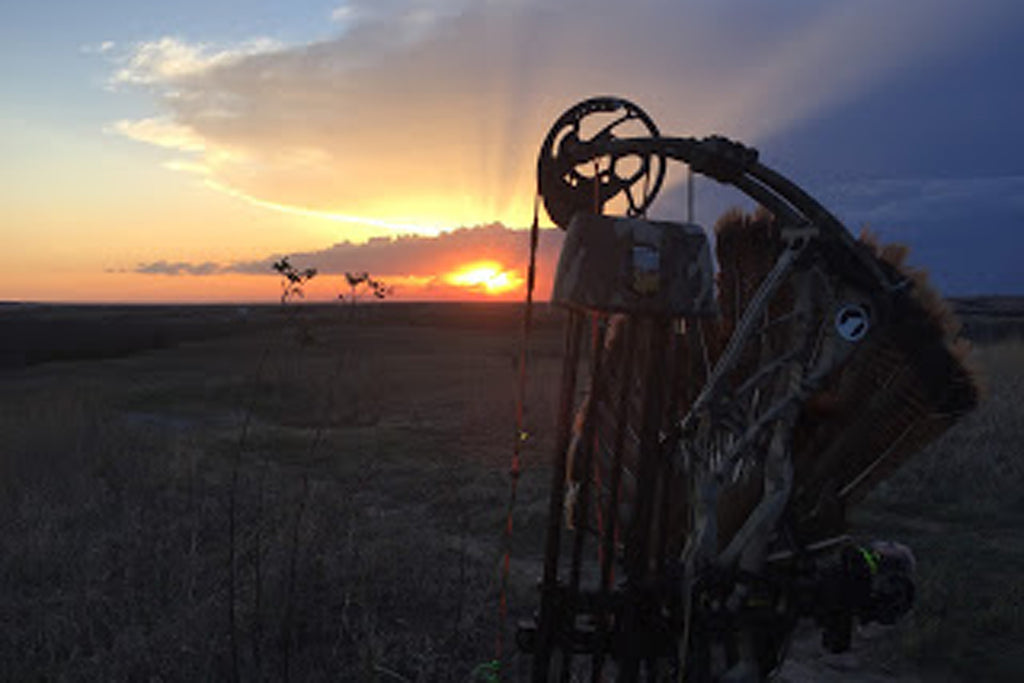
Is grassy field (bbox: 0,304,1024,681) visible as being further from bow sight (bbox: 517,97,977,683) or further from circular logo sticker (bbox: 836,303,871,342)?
circular logo sticker (bbox: 836,303,871,342)

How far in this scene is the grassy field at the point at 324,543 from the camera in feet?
19.0

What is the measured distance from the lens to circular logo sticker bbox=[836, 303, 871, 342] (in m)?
3.39

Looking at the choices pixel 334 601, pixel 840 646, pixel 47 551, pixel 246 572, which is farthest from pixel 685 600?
pixel 47 551

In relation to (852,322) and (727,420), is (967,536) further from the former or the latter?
(727,420)

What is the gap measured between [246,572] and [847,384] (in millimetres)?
5669

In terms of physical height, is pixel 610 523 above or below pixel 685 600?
above

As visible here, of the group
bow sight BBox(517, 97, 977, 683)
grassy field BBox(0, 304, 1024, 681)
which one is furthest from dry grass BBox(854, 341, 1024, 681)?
bow sight BBox(517, 97, 977, 683)

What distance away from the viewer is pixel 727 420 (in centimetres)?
337

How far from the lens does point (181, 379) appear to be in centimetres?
2873

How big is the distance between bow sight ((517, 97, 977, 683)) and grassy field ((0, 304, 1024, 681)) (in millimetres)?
2332

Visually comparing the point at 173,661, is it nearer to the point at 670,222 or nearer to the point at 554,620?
the point at 554,620

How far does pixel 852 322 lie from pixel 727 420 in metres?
0.71

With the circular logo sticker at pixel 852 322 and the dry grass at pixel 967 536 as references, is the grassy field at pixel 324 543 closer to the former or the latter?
the dry grass at pixel 967 536

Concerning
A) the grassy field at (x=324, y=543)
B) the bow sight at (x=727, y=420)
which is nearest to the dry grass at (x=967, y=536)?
the grassy field at (x=324, y=543)
